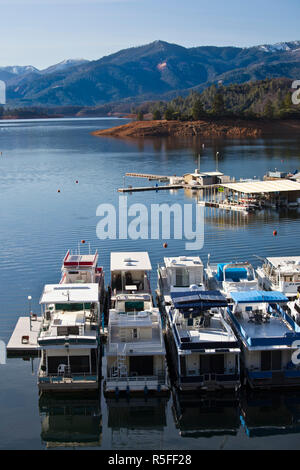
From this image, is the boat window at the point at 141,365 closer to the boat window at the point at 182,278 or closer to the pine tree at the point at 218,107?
the boat window at the point at 182,278

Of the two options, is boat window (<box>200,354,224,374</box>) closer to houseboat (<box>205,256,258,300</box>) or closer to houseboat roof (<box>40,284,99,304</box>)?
houseboat roof (<box>40,284,99,304</box>)

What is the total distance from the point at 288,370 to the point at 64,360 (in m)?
8.29

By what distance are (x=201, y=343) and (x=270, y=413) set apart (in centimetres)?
344

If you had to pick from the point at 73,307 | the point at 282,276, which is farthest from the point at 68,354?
the point at 282,276

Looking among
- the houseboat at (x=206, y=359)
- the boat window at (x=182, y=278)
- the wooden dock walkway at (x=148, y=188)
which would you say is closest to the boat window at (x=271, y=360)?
the houseboat at (x=206, y=359)

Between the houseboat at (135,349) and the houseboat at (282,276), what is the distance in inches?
282

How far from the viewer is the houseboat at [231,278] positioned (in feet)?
92.2

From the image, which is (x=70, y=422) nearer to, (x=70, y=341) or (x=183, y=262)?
(x=70, y=341)

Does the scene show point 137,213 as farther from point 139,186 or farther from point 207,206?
point 139,186

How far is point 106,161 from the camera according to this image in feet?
345

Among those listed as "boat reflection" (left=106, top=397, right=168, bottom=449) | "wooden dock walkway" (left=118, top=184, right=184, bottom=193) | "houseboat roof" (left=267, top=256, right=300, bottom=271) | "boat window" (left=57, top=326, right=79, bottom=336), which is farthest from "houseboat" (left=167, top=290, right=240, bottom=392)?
"wooden dock walkway" (left=118, top=184, right=184, bottom=193)

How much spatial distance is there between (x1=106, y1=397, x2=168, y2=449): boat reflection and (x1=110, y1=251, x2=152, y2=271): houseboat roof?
8184 mm

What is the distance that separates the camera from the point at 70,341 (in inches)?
853

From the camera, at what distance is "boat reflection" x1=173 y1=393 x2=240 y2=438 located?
66.3 ft
